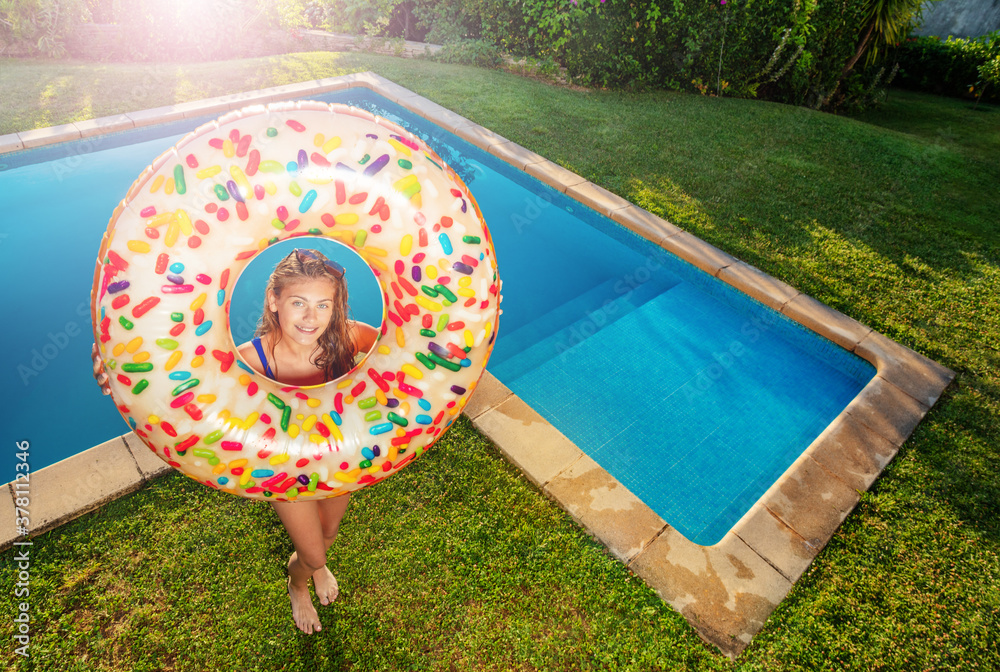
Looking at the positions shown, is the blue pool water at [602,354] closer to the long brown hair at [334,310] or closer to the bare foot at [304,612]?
the long brown hair at [334,310]

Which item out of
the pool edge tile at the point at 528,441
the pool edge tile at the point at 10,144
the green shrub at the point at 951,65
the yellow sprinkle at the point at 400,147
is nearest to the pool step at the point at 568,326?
the pool edge tile at the point at 528,441

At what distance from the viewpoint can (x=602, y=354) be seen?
13.9ft

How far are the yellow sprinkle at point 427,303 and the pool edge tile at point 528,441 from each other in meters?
1.40

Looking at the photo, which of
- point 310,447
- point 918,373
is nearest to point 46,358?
point 310,447

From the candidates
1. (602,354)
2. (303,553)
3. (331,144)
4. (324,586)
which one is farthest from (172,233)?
(602,354)

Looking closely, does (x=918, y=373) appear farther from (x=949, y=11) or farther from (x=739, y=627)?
(x=949, y=11)

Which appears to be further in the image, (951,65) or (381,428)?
(951,65)

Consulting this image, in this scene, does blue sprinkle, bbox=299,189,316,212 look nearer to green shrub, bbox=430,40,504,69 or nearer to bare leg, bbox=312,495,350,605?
bare leg, bbox=312,495,350,605

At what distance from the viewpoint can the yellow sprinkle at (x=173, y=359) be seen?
1752 mm

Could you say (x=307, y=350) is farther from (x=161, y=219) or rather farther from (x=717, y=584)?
(x=717, y=584)

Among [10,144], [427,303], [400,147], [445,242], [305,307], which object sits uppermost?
[400,147]

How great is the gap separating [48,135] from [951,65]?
15.7 m

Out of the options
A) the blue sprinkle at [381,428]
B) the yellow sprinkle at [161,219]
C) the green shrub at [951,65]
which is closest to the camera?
the yellow sprinkle at [161,219]

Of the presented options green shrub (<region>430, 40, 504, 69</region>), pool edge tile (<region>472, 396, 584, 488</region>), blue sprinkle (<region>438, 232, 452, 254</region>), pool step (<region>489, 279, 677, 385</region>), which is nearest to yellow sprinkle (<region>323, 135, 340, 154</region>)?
blue sprinkle (<region>438, 232, 452, 254</region>)
